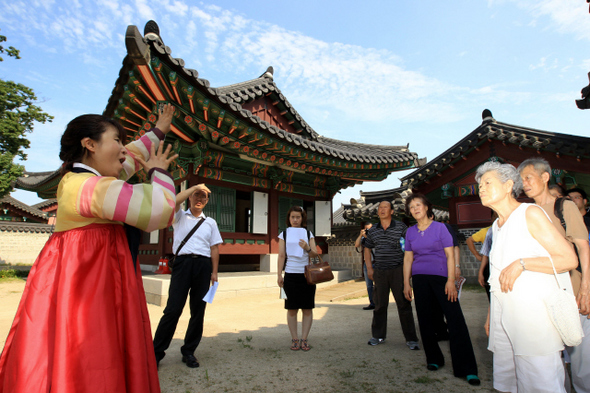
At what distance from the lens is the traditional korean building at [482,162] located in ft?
24.3

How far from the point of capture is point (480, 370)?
3225mm

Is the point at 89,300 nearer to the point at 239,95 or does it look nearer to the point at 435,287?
the point at 435,287

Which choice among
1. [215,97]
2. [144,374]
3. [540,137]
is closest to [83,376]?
[144,374]

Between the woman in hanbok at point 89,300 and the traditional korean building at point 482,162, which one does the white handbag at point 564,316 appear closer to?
the woman in hanbok at point 89,300

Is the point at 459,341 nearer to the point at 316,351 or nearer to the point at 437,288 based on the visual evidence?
the point at 437,288

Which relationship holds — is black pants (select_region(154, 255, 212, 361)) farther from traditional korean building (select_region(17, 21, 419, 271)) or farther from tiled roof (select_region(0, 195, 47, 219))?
tiled roof (select_region(0, 195, 47, 219))

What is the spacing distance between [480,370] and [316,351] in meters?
1.69

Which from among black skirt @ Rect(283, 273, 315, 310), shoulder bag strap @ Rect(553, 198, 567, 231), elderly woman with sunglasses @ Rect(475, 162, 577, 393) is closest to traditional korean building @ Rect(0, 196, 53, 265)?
black skirt @ Rect(283, 273, 315, 310)

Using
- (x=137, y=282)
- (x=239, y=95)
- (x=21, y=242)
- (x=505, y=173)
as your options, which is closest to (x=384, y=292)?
(x=505, y=173)

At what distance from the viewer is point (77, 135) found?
1.57m

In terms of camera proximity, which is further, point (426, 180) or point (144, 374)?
point (426, 180)

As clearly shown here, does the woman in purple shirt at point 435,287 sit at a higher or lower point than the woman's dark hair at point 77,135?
lower

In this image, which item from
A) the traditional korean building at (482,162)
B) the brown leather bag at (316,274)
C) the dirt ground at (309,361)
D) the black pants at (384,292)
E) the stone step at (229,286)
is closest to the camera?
the dirt ground at (309,361)

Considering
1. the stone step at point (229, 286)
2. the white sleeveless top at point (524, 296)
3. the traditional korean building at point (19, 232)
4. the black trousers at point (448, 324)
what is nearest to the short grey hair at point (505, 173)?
the white sleeveless top at point (524, 296)
